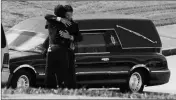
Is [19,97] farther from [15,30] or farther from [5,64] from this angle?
[15,30]

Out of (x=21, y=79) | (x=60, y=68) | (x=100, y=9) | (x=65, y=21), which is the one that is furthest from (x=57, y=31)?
(x=100, y=9)

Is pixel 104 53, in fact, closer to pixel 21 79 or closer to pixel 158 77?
pixel 158 77

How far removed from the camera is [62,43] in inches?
500

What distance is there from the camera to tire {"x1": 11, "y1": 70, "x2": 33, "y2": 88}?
48.6 ft

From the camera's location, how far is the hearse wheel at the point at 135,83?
16.3 metres

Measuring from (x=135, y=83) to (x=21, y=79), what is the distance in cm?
255

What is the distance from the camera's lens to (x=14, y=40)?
52.5 ft

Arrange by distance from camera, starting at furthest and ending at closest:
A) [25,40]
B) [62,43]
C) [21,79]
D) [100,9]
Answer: [100,9], [25,40], [21,79], [62,43]

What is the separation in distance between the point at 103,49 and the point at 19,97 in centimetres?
541

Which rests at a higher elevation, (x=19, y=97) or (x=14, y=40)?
(x=14, y=40)

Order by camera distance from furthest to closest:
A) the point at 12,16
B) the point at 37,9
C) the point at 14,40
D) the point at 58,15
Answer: the point at 37,9 → the point at 12,16 → the point at 14,40 → the point at 58,15

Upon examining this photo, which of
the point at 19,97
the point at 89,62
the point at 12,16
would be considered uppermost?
the point at 12,16

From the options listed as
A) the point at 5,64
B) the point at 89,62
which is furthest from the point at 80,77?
the point at 5,64

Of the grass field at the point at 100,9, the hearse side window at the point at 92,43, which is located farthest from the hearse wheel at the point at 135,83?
the grass field at the point at 100,9
